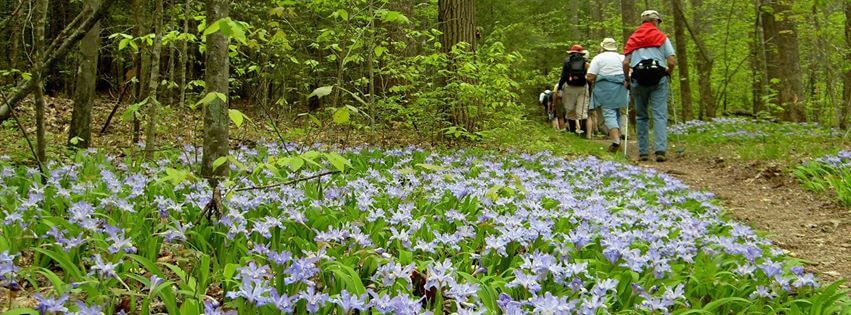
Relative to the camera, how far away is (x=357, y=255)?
2.33 meters

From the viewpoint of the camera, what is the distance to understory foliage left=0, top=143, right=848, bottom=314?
6.16 ft

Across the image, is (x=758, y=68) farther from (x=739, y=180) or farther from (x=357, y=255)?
(x=357, y=255)

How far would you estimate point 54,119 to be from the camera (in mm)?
9000

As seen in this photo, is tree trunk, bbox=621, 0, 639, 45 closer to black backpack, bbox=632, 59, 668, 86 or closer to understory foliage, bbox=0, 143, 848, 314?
black backpack, bbox=632, 59, 668, 86

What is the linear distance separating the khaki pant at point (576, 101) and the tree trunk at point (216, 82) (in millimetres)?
9759

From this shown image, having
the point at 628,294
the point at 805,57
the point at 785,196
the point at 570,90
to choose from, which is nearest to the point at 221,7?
the point at 628,294

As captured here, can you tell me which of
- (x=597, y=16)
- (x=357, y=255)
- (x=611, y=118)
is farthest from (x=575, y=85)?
(x=597, y=16)

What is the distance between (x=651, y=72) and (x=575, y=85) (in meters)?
4.33

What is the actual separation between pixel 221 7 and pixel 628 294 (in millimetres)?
2552

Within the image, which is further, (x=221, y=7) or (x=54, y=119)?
(x=54, y=119)

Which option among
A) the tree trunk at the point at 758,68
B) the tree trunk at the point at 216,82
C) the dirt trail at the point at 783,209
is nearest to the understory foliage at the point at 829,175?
the dirt trail at the point at 783,209

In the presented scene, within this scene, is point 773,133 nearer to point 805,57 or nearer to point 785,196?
point 785,196

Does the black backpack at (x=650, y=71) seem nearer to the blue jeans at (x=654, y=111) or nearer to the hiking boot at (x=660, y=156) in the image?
the blue jeans at (x=654, y=111)

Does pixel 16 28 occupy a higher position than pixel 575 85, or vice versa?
pixel 16 28
